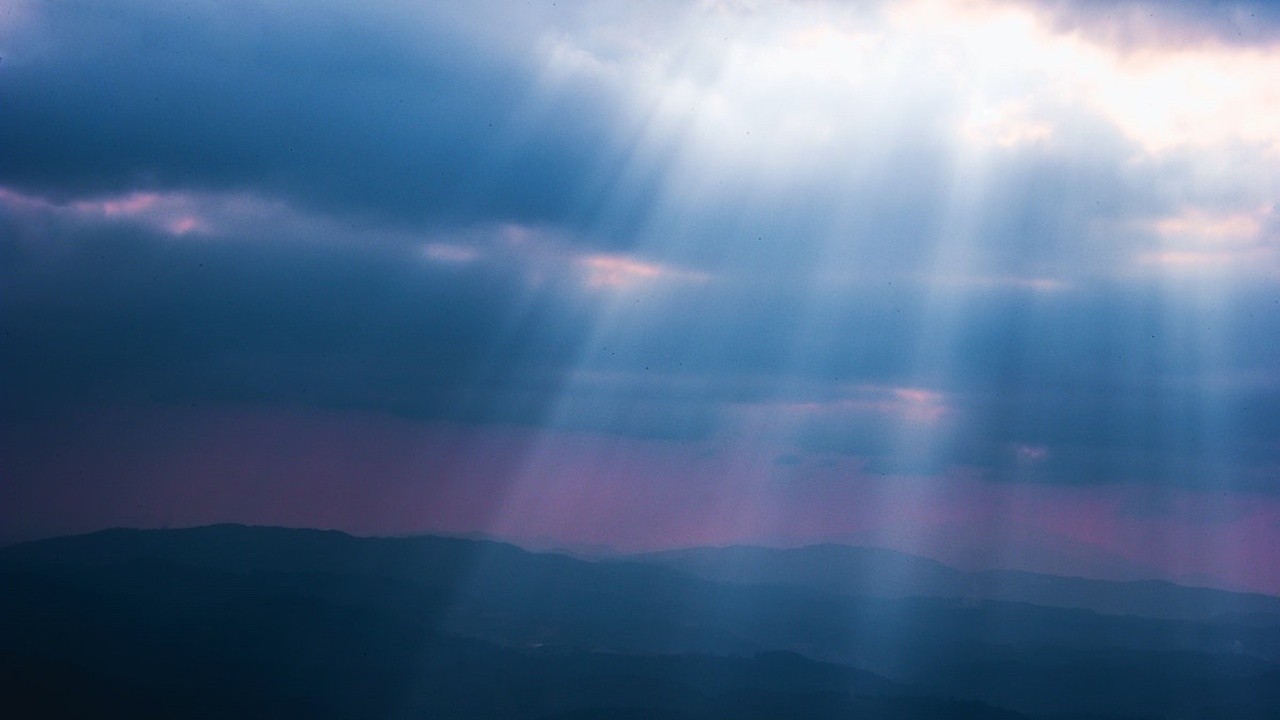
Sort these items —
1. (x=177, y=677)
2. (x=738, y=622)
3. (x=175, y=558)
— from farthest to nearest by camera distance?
(x=738, y=622) < (x=175, y=558) < (x=177, y=677)

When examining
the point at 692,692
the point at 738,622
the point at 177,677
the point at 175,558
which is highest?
the point at 738,622

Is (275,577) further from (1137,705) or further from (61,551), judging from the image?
(1137,705)

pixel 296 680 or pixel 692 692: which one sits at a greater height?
pixel 692 692

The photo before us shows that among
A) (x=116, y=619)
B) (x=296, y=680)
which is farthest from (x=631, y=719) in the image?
(x=116, y=619)

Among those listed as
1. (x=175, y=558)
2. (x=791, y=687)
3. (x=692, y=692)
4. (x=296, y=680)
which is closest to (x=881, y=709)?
(x=791, y=687)

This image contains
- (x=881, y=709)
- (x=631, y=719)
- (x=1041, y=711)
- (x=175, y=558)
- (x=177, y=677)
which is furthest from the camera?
(x=175, y=558)

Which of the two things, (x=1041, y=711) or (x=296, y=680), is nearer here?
(x=296, y=680)
